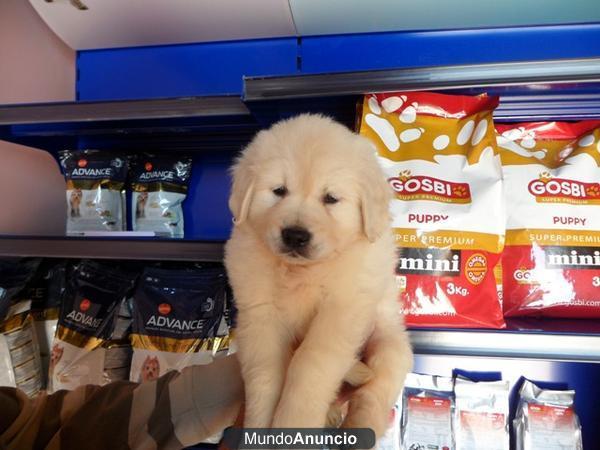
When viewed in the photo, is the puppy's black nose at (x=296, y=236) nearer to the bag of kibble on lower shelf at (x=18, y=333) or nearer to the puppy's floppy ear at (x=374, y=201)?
the puppy's floppy ear at (x=374, y=201)

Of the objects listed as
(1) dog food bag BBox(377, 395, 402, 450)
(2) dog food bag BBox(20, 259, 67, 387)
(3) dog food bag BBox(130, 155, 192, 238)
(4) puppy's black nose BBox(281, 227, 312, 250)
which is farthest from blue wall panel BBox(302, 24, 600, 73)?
(2) dog food bag BBox(20, 259, 67, 387)

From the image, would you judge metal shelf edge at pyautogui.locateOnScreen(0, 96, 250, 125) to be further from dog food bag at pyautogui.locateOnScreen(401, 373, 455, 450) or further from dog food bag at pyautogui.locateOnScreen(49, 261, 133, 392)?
dog food bag at pyautogui.locateOnScreen(401, 373, 455, 450)

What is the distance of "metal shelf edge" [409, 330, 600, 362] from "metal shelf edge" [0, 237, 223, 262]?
80 centimetres

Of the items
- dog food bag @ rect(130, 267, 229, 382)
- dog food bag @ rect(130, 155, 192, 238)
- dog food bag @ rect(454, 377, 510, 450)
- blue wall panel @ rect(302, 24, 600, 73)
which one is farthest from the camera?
dog food bag @ rect(130, 155, 192, 238)

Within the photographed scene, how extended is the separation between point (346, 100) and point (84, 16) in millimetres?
1545

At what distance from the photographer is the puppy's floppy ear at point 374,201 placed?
1014 mm

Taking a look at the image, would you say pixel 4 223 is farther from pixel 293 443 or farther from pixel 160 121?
pixel 293 443

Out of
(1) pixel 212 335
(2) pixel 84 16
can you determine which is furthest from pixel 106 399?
(2) pixel 84 16

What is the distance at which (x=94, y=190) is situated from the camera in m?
1.94

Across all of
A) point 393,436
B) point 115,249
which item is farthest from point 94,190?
point 393,436

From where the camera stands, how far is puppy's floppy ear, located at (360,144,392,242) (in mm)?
1014

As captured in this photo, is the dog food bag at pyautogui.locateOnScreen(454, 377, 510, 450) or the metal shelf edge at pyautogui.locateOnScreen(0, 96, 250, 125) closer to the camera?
the metal shelf edge at pyautogui.locateOnScreen(0, 96, 250, 125)

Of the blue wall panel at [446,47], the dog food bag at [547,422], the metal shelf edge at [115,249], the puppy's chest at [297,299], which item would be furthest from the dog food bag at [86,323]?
the dog food bag at [547,422]

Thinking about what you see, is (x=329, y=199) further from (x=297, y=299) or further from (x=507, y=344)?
(x=507, y=344)
